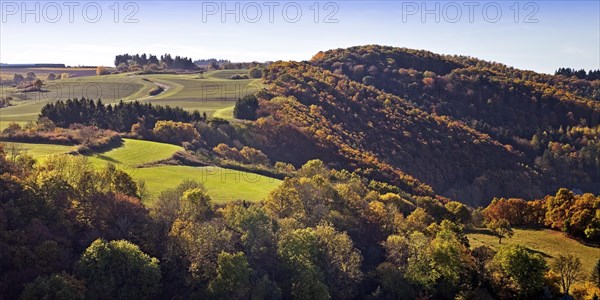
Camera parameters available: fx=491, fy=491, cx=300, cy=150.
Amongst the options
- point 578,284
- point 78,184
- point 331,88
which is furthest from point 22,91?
point 578,284

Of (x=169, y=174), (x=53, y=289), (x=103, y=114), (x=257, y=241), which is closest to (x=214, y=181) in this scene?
(x=169, y=174)

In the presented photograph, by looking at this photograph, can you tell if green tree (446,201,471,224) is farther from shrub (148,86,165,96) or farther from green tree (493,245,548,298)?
shrub (148,86,165,96)

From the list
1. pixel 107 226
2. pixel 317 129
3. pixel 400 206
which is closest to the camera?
pixel 107 226

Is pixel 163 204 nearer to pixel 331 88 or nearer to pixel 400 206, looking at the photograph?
pixel 400 206

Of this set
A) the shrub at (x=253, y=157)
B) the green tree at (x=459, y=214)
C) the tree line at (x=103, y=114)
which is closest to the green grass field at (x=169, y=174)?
the shrub at (x=253, y=157)

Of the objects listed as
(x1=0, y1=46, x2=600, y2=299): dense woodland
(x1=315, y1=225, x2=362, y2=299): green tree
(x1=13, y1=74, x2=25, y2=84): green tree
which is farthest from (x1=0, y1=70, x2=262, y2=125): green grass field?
(x1=315, y1=225, x2=362, y2=299): green tree
